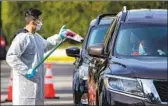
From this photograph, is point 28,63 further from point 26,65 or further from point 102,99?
point 102,99

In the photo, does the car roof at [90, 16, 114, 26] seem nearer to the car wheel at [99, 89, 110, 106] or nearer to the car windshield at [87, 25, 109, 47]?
the car windshield at [87, 25, 109, 47]

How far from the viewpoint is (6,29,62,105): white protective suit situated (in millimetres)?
8336

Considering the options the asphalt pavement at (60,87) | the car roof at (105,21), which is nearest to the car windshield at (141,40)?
the car roof at (105,21)

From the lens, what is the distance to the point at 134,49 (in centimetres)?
773

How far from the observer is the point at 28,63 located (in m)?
8.43

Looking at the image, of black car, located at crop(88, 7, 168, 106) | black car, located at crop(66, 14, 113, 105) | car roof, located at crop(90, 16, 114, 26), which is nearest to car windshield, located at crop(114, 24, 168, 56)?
black car, located at crop(88, 7, 168, 106)

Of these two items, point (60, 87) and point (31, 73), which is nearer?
point (31, 73)

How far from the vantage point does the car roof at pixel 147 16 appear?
26.9 feet

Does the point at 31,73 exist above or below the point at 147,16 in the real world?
below

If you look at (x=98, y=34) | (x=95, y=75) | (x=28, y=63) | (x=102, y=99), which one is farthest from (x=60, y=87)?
(x=102, y=99)

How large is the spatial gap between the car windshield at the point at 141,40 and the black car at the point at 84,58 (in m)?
1.89

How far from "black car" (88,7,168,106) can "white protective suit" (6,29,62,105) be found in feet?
2.15

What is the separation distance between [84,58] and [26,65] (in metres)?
2.27

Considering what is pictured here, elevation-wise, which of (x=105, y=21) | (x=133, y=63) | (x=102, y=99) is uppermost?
(x=105, y=21)
